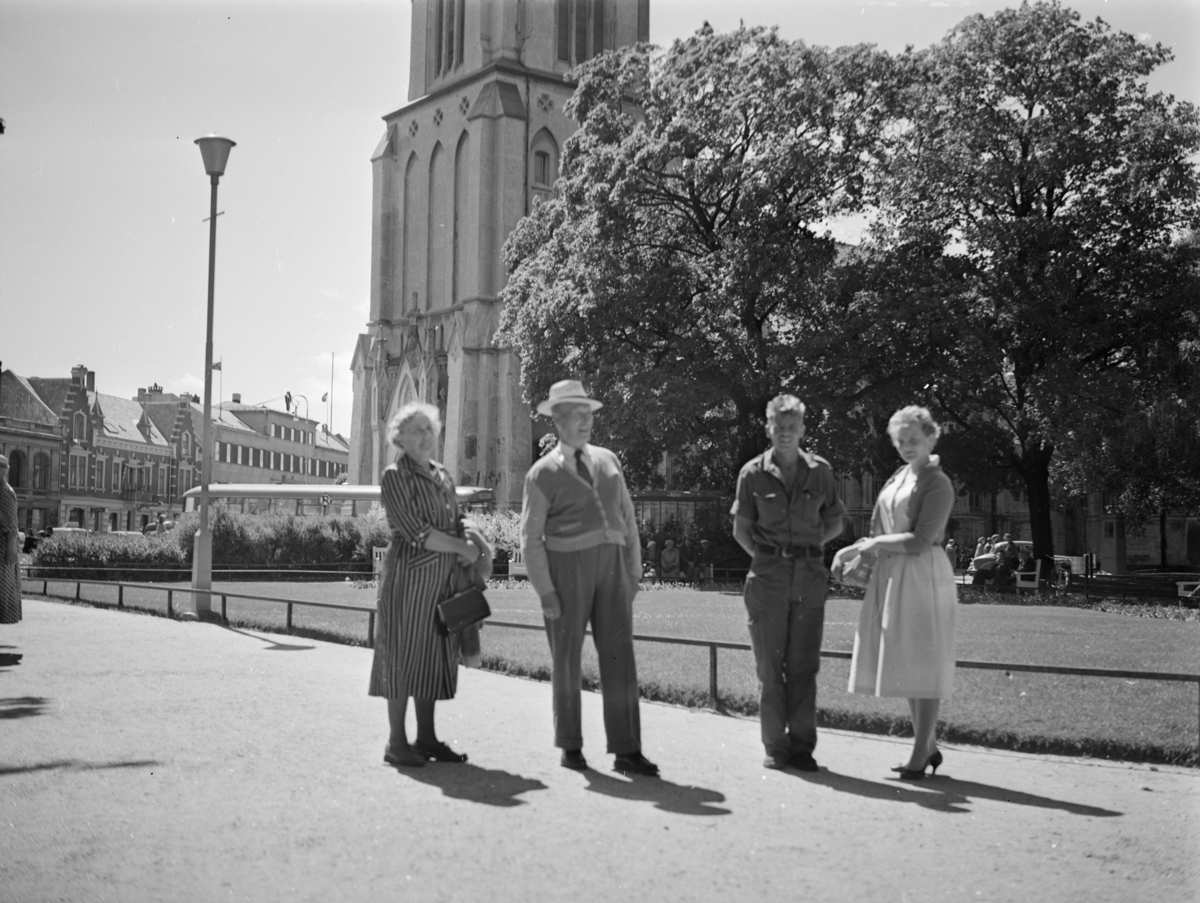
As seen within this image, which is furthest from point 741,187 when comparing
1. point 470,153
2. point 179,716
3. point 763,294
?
point 470,153

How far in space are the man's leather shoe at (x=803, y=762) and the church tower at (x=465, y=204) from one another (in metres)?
58.5

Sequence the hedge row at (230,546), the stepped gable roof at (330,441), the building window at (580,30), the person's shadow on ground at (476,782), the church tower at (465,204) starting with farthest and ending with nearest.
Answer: the stepped gable roof at (330,441) < the building window at (580,30) < the church tower at (465,204) < the hedge row at (230,546) < the person's shadow on ground at (476,782)

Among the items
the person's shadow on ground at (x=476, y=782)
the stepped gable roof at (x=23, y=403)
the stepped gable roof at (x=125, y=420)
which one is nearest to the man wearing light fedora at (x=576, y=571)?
the person's shadow on ground at (x=476, y=782)

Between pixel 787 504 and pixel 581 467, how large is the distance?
109 cm

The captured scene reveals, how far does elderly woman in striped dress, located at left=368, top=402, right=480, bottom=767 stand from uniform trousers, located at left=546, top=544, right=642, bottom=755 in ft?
1.77

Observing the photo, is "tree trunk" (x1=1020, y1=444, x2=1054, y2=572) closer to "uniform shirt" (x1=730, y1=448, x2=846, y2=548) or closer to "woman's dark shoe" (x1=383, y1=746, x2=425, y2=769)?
"uniform shirt" (x1=730, y1=448, x2=846, y2=548)

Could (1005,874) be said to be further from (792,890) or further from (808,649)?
(808,649)

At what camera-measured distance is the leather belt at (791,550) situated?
272 inches

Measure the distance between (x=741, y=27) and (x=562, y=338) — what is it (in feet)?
30.3

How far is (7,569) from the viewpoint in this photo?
1198 centimetres

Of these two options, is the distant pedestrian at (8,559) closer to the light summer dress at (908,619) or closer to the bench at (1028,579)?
the light summer dress at (908,619)

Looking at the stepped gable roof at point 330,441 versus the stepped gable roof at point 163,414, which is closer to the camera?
the stepped gable roof at point 163,414

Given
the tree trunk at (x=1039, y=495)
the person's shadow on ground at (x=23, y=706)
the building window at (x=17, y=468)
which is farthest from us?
the building window at (x=17, y=468)

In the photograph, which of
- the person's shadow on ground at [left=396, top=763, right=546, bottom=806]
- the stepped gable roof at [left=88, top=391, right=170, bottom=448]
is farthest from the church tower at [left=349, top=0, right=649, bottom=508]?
the person's shadow on ground at [left=396, top=763, right=546, bottom=806]
